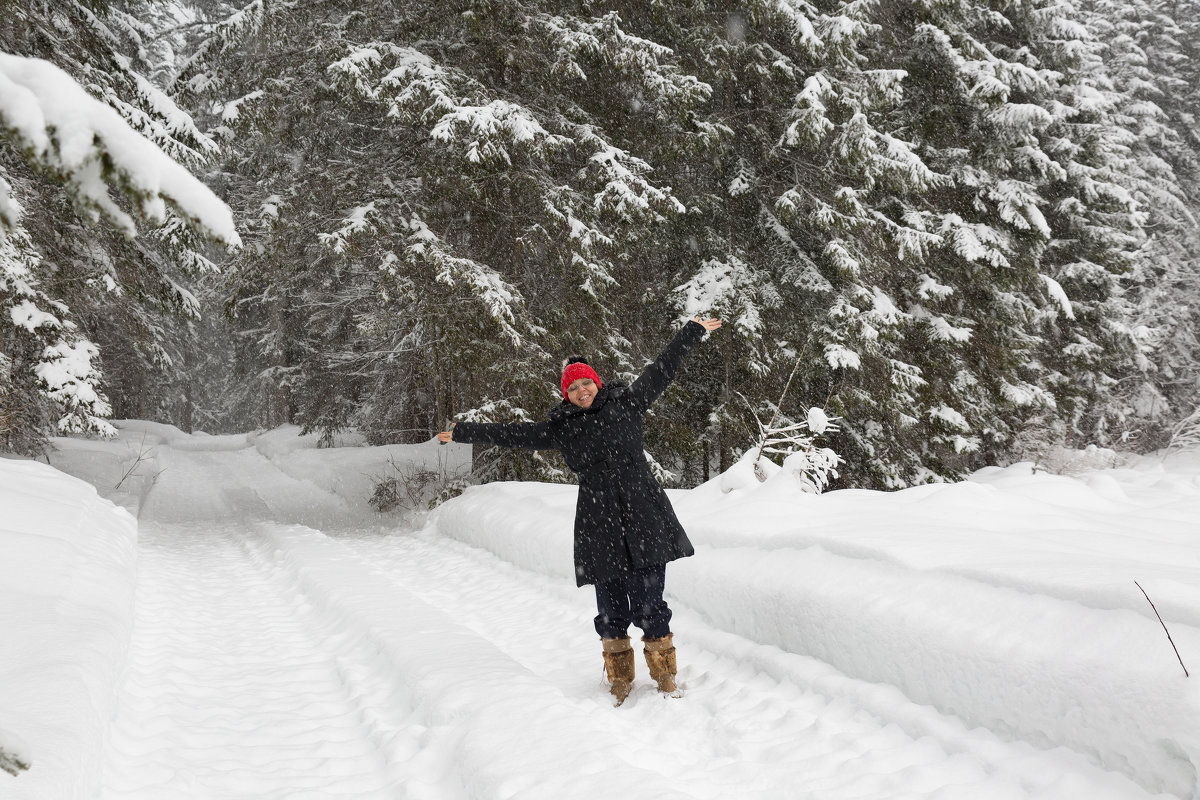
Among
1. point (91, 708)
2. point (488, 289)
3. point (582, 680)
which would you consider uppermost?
point (488, 289)

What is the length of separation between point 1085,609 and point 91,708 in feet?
15.6

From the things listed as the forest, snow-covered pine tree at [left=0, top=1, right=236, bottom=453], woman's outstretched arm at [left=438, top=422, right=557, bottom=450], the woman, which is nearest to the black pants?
the woman

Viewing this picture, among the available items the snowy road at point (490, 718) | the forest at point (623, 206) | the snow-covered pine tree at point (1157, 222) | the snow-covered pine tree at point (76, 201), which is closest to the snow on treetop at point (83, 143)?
the snow-covered pine tree at point (76, 201)

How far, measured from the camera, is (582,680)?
521cm

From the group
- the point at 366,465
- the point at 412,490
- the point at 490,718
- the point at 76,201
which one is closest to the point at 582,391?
the point at 490,718

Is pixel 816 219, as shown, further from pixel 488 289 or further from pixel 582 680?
pixel 582 680

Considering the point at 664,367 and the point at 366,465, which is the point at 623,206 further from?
the point at 366,465

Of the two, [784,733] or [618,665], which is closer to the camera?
[784,733]

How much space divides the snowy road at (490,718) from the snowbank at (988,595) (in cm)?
14

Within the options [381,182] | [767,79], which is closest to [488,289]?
[381,182]

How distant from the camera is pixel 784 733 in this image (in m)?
4.09

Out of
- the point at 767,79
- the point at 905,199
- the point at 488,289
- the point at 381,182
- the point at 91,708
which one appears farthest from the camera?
the point at 905,199

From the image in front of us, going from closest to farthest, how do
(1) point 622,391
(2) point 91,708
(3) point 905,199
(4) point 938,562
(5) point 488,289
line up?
(2) point 91,708 → (4) point 938,562 → (1) point 622,391 → (5) point 488,289 → (3) point 905,199

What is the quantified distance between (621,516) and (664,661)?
929mm
